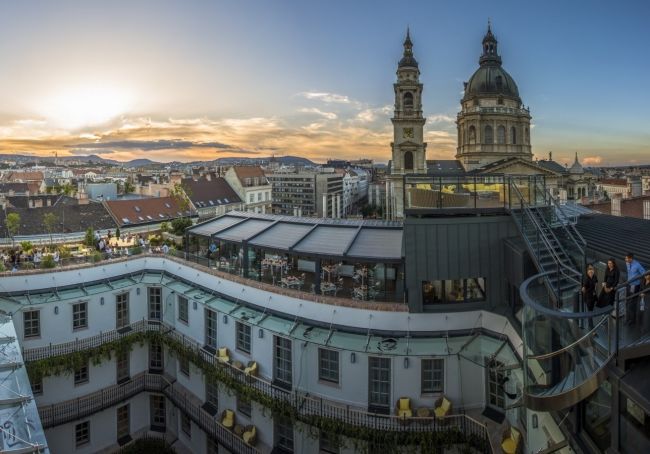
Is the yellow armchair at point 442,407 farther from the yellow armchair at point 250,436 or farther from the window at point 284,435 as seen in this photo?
the yellow armchair at point 250,436

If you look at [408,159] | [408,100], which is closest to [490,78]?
[408,100]

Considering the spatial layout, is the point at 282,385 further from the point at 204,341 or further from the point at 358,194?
the point at 358,194

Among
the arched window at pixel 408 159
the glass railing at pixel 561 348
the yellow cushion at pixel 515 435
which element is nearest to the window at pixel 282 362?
the yellow cushion at pixel 515 435

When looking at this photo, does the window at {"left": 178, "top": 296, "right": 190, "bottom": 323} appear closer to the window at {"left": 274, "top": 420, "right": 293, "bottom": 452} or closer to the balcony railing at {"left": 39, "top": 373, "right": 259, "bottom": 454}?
the balcony railing at {"left": 39, "top": 373, "right": 259, "bottom": 454}

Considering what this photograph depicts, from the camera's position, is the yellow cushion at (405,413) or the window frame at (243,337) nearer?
the yellow cushion at (405,413)

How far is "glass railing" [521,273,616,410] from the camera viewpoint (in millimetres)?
6273

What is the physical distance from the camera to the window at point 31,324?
20.0 meters

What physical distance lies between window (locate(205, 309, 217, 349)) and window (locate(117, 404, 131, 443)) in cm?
707

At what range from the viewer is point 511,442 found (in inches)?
464

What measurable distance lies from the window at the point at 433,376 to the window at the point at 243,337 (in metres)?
7.00

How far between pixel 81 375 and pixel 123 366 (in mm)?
1946

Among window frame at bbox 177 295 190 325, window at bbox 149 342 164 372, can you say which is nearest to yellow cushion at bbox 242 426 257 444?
window frame at bbox 177 295 190 325

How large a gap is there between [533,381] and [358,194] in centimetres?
15449

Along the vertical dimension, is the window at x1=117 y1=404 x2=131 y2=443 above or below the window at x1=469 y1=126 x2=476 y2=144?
below
